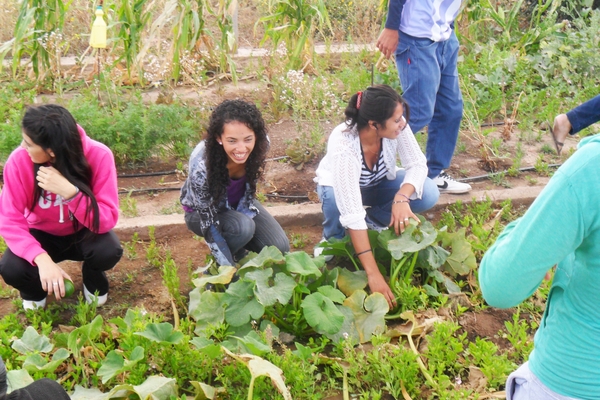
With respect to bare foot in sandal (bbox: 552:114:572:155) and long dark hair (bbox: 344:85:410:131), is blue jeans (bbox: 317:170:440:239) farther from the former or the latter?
bare foot in sandal (bbox: 552:114:572:155)

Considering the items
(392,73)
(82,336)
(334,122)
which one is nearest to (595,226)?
(82,336)

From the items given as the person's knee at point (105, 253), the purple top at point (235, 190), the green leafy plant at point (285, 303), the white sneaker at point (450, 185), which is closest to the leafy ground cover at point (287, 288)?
the green leafy plant at point (285, 303)

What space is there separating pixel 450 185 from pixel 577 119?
1.39m

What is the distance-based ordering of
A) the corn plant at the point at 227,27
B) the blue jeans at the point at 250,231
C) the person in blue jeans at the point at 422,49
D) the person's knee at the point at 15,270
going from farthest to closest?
the corn plant at the point at 227,27 → the person in blue jeans at the point at 422,49 → the blue jeans at the point at 250,231 → the person's knee at the point at 15,270

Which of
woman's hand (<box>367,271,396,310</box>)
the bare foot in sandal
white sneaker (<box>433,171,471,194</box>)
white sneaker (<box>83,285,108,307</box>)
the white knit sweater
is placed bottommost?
white sneaker (<box>83,285,108,307</box>)

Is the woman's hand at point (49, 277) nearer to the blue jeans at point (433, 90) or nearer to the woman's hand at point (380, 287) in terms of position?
the woman's hand at point (380, 287)

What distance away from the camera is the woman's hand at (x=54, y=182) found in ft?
9.77

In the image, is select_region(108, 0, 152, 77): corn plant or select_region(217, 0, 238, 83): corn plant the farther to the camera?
select_region(217, 0, 238, 83): corn plant

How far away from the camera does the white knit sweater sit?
3209 mm

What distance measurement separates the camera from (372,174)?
3531 mm

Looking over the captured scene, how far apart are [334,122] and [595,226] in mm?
3908

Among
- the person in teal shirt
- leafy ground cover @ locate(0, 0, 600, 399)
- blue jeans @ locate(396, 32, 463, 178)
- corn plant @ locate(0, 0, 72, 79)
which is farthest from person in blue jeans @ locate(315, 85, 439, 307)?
corn plant @ locate(0, 0, 72, 79)

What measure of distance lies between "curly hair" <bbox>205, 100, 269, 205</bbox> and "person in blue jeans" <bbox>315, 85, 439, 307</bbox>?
36cm

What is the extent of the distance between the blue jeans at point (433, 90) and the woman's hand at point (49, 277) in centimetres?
206
